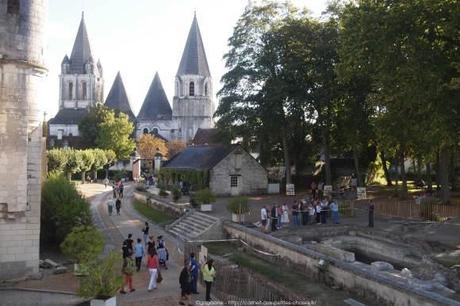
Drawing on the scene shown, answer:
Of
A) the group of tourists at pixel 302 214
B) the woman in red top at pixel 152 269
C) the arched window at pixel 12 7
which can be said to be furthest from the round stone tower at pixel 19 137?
the group of tourists at pixel 302 214

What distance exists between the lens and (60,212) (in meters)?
24.0

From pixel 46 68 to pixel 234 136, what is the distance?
23575mm

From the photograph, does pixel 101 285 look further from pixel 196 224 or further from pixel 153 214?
pixel 153 214

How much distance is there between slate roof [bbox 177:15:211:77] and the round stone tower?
71.6 meters

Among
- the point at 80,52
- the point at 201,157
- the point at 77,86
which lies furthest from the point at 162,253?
the point at 77,86

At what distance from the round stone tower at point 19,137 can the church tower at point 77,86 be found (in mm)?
85759

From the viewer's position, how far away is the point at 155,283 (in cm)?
1694

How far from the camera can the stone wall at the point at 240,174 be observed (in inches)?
1606

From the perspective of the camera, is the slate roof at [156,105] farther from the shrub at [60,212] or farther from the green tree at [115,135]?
the shrub at [60,212]

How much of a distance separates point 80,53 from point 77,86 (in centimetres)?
735

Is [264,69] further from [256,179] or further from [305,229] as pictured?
[305,229]

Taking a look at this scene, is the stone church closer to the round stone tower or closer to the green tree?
the green tree

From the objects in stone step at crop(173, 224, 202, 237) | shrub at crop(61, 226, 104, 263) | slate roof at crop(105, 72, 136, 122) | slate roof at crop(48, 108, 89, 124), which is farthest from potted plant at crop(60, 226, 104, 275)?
slate roof at crop(105, 72, 136, 122)

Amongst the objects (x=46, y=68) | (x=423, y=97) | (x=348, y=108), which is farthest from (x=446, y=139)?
(x=46, y=68)
